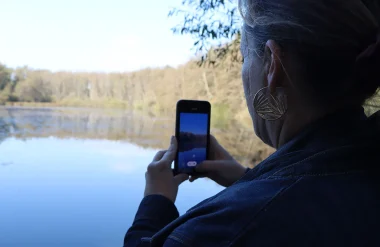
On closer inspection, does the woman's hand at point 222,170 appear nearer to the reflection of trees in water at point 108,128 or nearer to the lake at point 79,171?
the lake at point 79,171

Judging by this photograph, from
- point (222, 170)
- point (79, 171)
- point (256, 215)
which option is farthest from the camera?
point (79, 171)

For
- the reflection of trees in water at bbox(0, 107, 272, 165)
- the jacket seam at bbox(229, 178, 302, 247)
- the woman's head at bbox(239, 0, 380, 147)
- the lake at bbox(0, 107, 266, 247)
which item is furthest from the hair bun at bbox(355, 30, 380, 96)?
the reflection of trees in water at bbox(0, 107, 272, 165)

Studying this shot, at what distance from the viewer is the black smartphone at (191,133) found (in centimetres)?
84

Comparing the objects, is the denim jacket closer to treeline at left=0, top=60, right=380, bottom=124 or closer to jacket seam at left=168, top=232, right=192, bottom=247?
jacket seam at left=168, top=232, right=192, bottom=247

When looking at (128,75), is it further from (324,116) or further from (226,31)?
(324,116)

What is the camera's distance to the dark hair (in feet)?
1.37

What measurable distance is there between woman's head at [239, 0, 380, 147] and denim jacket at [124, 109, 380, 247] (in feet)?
0.14

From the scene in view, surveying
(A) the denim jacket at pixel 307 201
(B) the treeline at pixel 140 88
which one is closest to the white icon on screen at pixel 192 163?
(A) the denim jacket at pixel 307 201

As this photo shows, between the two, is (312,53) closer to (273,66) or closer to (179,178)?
(273,66)

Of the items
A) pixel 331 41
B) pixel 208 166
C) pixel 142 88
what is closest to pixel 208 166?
pixel 208 166

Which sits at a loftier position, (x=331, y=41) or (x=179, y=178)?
(x=331, y=41)

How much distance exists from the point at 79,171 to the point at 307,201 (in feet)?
5.55

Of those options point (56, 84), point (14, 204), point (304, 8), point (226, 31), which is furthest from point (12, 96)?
point (304, 8)

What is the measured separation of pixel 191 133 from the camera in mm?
885
